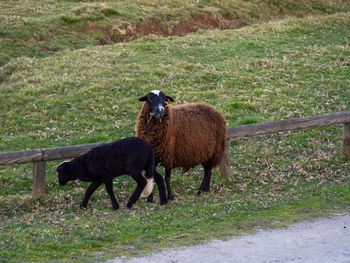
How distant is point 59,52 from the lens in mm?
20922

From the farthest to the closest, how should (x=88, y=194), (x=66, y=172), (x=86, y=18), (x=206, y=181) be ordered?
(x=86, y=18) < (x=206, y=181) < (x=66, y=172) < (x=88, y=194)

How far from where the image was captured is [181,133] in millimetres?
10438

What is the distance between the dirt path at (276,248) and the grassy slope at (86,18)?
49.5 feet

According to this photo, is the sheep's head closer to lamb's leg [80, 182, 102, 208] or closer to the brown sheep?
the brown sheep

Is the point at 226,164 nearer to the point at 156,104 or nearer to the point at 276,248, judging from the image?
the point at 156,104

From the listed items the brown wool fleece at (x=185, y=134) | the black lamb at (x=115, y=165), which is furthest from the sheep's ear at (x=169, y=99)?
the black lamb at (x=115, y=165)

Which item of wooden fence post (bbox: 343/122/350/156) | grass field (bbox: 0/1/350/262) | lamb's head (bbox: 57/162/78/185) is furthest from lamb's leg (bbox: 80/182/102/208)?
wooden fence post (bbox: 343/122/350/156)

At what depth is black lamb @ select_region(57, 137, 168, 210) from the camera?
9461mm

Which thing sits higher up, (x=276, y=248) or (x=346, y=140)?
(x=346, y=140)

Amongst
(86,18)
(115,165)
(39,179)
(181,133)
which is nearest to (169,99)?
(181,133)

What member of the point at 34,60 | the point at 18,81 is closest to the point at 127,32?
the point at 34,60

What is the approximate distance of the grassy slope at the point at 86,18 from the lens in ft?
72.1

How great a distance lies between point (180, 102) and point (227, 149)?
4171 mm

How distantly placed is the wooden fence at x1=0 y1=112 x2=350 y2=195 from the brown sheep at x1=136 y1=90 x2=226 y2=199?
44cm
